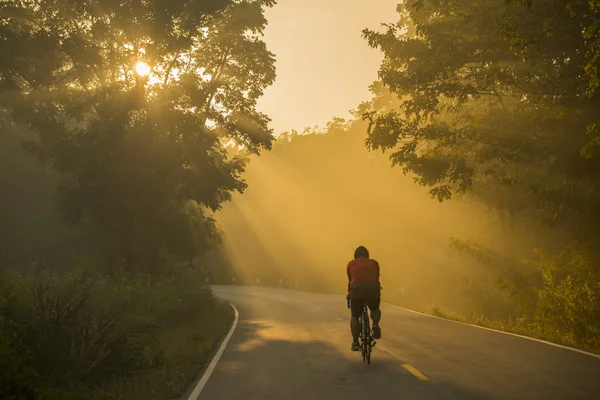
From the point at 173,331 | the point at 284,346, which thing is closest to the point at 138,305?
the point at 173,331

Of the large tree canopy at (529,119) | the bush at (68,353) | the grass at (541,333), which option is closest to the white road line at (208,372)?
the bush at (68,353)

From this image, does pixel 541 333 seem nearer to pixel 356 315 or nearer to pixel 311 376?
pixel 356 315

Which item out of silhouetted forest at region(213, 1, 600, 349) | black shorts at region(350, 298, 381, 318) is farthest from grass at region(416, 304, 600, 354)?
black shorts at region(350, 298, 381, 318)

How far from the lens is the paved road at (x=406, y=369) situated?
1009 centimetres

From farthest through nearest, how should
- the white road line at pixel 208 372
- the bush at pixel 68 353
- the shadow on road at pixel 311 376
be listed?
the white road line at pixel 208 372
the shadow on road at pixel 311 376
the bush at pixel 68 353

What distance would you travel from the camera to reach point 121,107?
98.3ft

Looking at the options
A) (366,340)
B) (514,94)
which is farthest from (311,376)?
(514,94)

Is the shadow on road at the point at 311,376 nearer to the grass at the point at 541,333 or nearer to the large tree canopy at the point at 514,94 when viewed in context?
the grass at the point at 541,333

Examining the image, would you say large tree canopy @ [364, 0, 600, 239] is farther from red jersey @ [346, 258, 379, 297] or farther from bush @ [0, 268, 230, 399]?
bush @ [0, 268, 230, 399]

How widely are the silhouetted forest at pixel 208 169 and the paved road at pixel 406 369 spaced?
1411mm

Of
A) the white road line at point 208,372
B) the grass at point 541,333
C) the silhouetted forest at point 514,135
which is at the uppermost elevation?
the silhouetted forest at point 514,135

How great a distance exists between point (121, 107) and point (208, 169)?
5.38 metres

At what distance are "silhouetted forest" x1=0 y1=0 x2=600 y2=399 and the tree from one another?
94 mm

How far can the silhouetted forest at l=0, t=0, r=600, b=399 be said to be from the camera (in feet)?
43.6
